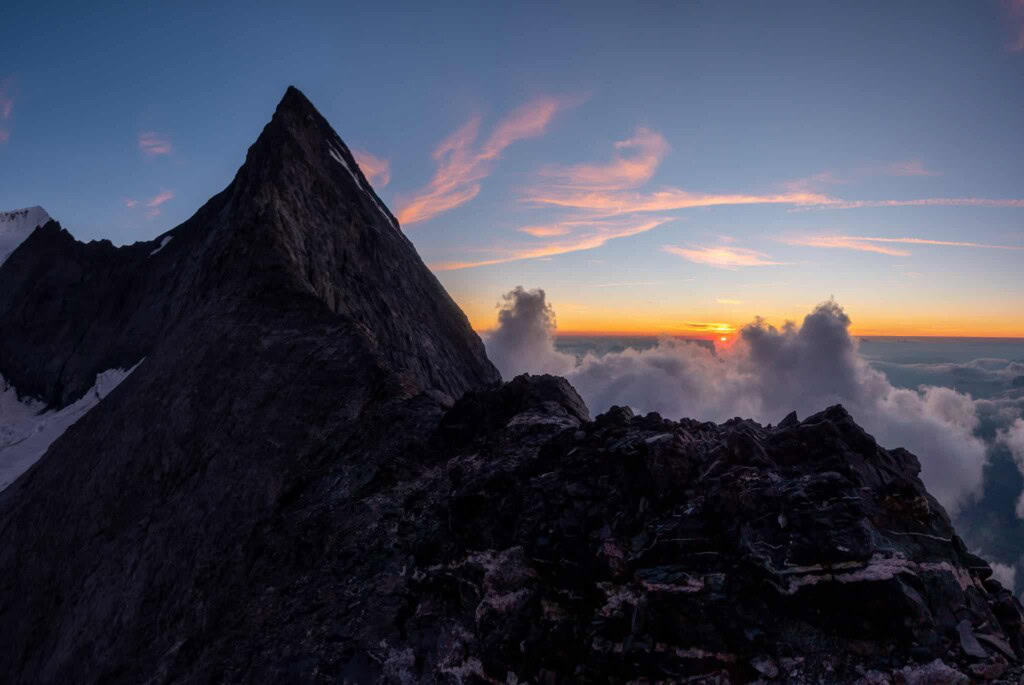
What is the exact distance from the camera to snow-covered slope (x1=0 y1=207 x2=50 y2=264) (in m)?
82.5

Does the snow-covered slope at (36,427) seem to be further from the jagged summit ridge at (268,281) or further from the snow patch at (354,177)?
the snow patch at (354,177)

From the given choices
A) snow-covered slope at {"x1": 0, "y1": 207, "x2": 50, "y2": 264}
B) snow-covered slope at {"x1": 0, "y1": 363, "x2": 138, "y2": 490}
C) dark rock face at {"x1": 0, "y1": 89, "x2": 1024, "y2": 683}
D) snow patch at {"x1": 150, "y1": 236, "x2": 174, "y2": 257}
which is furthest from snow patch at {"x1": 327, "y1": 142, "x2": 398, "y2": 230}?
snow-covered slope at {"x1": 0, "y1": 207, "x2": 50, "y2": 264}

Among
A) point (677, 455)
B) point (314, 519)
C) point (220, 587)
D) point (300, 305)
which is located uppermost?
point (300, 305)

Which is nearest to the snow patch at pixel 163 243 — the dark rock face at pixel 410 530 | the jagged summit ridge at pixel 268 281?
the jagged summit ridge at pixel 268 281

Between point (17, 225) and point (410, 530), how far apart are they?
10169cm

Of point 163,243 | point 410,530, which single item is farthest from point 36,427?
point 410,530

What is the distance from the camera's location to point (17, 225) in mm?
87125

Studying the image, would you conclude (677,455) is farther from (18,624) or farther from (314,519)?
(18,624)

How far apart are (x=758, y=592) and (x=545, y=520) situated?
539 centimetres

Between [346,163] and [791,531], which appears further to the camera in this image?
[346,163]

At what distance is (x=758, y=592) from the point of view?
446 inches

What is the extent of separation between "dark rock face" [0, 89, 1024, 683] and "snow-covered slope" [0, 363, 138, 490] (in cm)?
865

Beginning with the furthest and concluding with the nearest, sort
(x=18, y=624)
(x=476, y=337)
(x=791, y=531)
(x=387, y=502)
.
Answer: (x=476, y=337), (x=18, y=624), (x=387, y=502), (x=791, y=531)

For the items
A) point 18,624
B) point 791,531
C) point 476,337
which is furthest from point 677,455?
point 476,337
